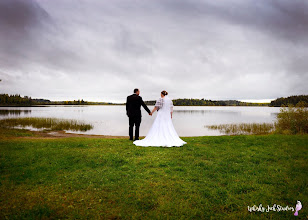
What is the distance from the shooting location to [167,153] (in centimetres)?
1130

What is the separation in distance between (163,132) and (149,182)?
6.65 m

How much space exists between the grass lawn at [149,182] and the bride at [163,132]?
1.18m

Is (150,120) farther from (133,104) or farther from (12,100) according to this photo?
(12,100)

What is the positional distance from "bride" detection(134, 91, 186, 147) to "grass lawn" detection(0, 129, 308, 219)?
1.18m

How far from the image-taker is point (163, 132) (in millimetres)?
13703

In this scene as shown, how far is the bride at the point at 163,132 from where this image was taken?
13.3 meters

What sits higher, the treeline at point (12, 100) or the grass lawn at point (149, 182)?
the treeline at point (12, 100)

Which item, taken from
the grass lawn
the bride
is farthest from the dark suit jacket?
the grass lawn

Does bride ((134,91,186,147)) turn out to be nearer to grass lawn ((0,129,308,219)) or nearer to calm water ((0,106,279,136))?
grass lawn ((0,129,308,219))

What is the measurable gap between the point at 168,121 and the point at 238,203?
8.67 m

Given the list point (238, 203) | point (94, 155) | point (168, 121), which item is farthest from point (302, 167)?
Answer: point (94, 155)

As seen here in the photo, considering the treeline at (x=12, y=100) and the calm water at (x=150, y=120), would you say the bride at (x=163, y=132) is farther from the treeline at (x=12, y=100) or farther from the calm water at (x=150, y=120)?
the treeline at (x=12, y=100)

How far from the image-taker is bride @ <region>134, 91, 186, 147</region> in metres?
13.3

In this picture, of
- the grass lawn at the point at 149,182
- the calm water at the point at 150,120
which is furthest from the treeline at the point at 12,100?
the grass lawn at the point at 149,182
